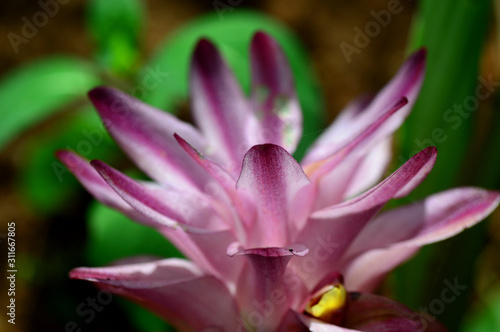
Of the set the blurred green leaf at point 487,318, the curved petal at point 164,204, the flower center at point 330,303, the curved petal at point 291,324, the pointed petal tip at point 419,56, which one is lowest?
the blurred green leaf at point 487,318

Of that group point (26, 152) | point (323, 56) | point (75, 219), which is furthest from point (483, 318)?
point (26, 152)

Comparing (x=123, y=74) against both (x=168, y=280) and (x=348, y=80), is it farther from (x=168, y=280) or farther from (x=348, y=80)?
(x=168, y=280)

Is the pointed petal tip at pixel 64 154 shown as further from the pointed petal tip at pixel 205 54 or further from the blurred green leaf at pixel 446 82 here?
the blurred green leaf at pixel 446 82

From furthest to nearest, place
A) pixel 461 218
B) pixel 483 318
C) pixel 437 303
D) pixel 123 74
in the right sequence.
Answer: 1. pixel 123 74
2. pixel 483 318
3. pixel 437 303
4. pixel 461 218

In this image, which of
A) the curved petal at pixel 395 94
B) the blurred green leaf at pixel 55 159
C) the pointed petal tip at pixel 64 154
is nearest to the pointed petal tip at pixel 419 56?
the curved petal at pixel 395 94

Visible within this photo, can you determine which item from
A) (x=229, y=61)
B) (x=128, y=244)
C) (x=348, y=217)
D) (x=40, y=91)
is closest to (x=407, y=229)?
(x=348, y=217)

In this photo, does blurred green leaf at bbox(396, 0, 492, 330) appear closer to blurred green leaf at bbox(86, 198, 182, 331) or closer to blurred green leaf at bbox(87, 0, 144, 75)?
blurred green leaf at bbox(86, 198, 182, 331)
